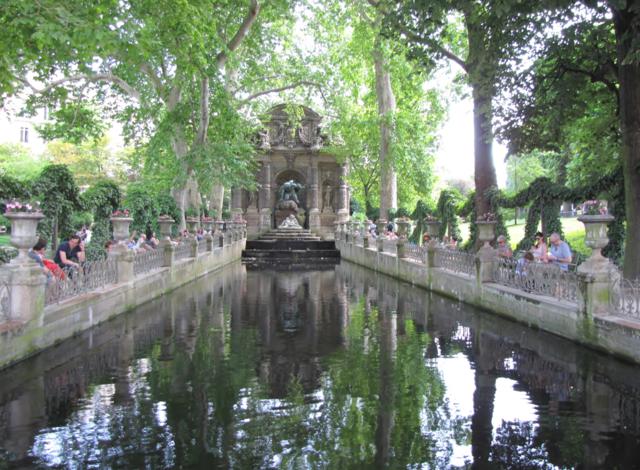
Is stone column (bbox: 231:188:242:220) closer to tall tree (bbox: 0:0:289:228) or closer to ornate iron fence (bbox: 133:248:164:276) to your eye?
tall tree (bbox: 0:0:289:228)

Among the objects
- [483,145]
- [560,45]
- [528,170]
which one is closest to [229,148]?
[483,145]

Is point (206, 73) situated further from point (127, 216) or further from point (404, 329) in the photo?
point (404, 329)

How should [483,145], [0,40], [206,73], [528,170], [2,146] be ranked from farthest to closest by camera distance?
[528,170] → [2,146] → [206,73] → [483,145] → [0,40]

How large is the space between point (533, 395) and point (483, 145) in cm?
1230

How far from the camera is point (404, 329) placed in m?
11.2

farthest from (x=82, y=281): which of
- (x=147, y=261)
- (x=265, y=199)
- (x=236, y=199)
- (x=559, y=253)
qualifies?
(x=265, y=199)

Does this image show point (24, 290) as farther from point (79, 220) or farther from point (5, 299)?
point (79, 220)

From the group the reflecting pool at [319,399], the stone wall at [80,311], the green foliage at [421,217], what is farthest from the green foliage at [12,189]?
the green foliage at [421,217]

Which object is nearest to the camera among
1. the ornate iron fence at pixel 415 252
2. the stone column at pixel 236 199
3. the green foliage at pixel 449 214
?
the ornate iron fence at pixel 415 252

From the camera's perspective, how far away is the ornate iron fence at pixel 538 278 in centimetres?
1007

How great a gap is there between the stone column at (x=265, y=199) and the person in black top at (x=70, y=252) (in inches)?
1215

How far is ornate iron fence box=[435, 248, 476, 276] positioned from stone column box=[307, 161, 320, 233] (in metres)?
27.1

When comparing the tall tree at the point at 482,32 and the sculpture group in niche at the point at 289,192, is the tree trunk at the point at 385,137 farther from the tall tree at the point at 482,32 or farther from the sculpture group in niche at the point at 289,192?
the tall tree at the point at 482,32

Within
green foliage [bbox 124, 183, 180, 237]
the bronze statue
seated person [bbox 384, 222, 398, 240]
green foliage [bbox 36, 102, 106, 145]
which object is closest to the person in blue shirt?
seated person [bbox 384, 222, 398, 240]
